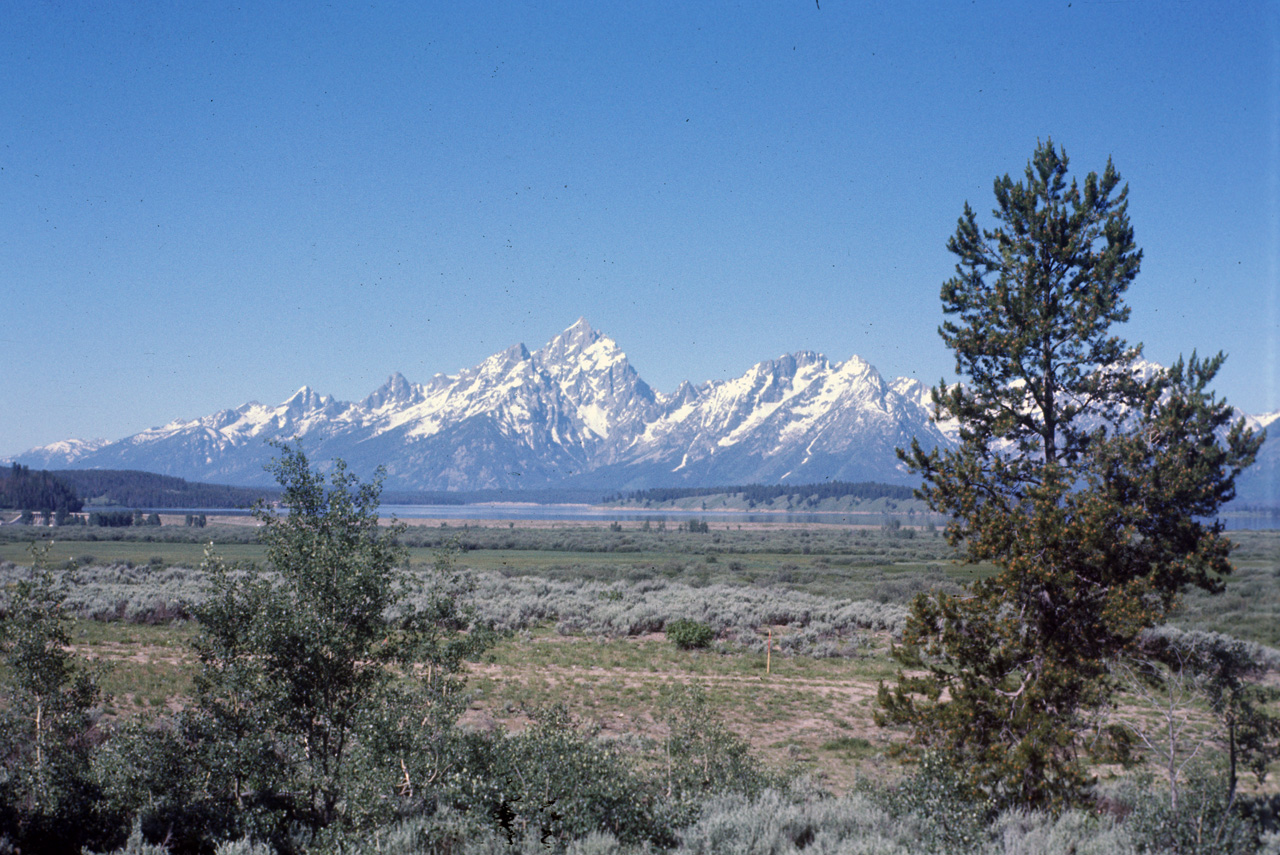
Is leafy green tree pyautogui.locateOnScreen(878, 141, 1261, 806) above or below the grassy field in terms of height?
above

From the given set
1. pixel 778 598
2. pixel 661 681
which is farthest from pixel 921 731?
pixel 778 598

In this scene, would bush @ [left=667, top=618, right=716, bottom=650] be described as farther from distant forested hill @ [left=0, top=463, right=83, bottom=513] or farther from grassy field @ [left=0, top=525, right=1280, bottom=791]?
distant forested hill @ [left=0, top=463, right=83, bottom=513]

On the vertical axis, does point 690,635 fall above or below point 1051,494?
below

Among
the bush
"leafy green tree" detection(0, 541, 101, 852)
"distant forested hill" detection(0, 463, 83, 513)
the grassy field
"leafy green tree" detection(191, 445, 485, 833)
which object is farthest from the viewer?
"distant forested hill" detection(0, 463, 83, 513)

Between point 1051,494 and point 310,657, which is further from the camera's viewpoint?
point 1051,494

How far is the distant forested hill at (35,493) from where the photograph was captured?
138m

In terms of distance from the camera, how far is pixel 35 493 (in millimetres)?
142250

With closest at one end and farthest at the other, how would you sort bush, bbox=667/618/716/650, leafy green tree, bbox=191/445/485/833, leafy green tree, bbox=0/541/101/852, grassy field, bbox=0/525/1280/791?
leafy green tree, bbox=191/445/485/833 → leafy green tree, bbox=0/541/101/852 → grassy field, bbox=0/525/1280/791 → bush, bbox=667/618/716/650

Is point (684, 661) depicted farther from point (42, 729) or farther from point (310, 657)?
point (42, 729)

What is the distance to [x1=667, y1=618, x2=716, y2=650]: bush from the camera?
3044cm

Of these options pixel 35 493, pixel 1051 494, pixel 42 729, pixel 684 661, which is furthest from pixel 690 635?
pixel 35 493

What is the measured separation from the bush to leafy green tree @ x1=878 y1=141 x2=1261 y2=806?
63.7 feet

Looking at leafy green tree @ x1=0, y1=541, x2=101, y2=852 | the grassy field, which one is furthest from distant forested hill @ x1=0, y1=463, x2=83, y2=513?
leafy green tree @ x1=0, y1=541, x2=101, y2=852

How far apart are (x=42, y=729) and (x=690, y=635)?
929 inches
